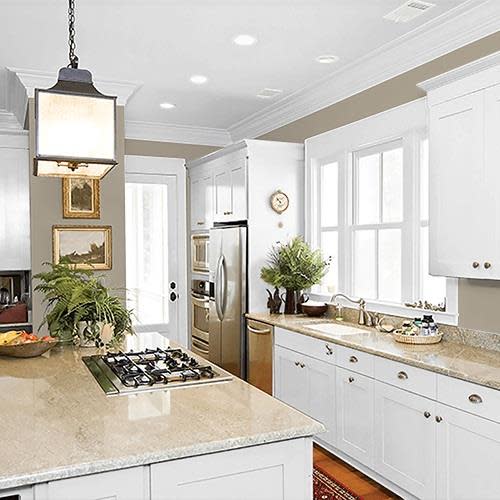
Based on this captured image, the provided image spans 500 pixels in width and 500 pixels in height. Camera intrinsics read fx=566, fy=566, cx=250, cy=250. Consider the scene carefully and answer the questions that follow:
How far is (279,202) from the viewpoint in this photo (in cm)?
505

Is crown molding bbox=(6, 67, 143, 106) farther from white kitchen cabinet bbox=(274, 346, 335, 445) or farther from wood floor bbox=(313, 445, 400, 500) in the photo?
wood floor bbox=(313, 445, 400, 500)

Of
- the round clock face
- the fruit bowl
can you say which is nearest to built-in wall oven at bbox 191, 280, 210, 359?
the round clock face

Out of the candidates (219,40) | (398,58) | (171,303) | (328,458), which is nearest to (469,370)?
(328,458)

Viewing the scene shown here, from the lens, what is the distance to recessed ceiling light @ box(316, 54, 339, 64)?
4.00 m

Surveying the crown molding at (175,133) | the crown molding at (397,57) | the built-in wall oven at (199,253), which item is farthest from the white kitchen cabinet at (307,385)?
the crown molding at (175,133)

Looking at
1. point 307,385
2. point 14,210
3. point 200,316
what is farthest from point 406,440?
point 14,210

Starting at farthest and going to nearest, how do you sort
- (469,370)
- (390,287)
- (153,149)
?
1. (153,149)
2. (390,287)
3. (469,370)

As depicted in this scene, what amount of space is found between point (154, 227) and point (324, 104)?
258 cm

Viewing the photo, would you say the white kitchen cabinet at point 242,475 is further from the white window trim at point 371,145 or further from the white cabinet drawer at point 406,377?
the white window trim at point 371,145

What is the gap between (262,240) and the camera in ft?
16.4

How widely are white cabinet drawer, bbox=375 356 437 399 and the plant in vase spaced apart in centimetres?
157

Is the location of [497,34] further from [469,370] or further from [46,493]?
[46,493]

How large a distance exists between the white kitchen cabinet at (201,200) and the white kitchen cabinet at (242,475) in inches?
166

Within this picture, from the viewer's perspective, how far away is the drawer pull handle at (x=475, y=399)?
2533 mm
